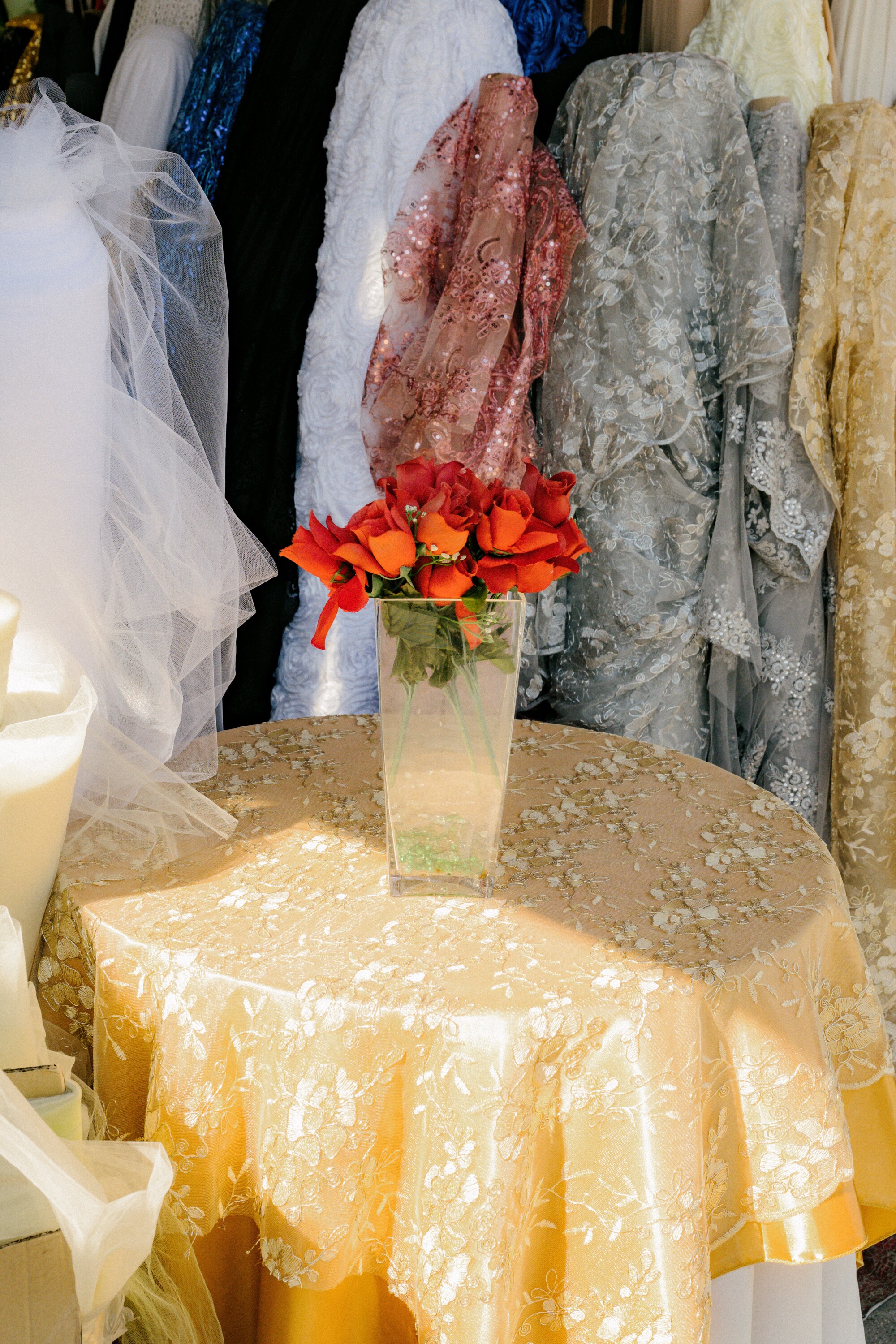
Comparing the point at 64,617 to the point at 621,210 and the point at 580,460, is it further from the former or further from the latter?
the point at 621,210

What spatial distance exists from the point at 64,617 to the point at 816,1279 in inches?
38.9

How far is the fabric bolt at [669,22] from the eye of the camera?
6.21ft

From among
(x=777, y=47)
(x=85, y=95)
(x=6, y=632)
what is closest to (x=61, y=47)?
(x=85, y=95)

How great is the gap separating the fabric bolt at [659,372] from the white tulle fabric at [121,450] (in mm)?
758

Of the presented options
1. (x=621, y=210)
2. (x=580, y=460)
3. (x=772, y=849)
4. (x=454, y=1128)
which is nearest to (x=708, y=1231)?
(x=454, y=1128)

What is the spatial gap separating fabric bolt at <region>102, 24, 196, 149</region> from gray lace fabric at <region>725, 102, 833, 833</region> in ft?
3.31

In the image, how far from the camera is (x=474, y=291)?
66.5 inches

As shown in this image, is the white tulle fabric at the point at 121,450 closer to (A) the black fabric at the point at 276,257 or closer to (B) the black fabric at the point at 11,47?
(A) the black fabric at the point at 276,257

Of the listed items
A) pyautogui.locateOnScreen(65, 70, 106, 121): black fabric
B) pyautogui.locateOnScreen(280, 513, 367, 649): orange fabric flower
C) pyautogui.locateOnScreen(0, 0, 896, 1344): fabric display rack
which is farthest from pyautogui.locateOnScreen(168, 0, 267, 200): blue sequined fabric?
pyautogui.locateOnScreen(280, 513, 367, 649): orange fabric flower

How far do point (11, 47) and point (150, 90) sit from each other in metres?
0.69

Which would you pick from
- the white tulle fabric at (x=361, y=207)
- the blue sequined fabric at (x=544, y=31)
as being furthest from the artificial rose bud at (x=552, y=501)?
the blue sequined fabric at (x=544, y=31)

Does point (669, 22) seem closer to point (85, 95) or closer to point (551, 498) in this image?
point (85, 95)

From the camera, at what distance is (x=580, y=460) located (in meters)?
1.83

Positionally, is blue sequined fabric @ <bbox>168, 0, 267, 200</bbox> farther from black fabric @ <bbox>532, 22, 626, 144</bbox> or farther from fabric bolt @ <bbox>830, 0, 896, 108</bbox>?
fabric bolt @ <bbox>830, 0, 896, 108</bbox>
